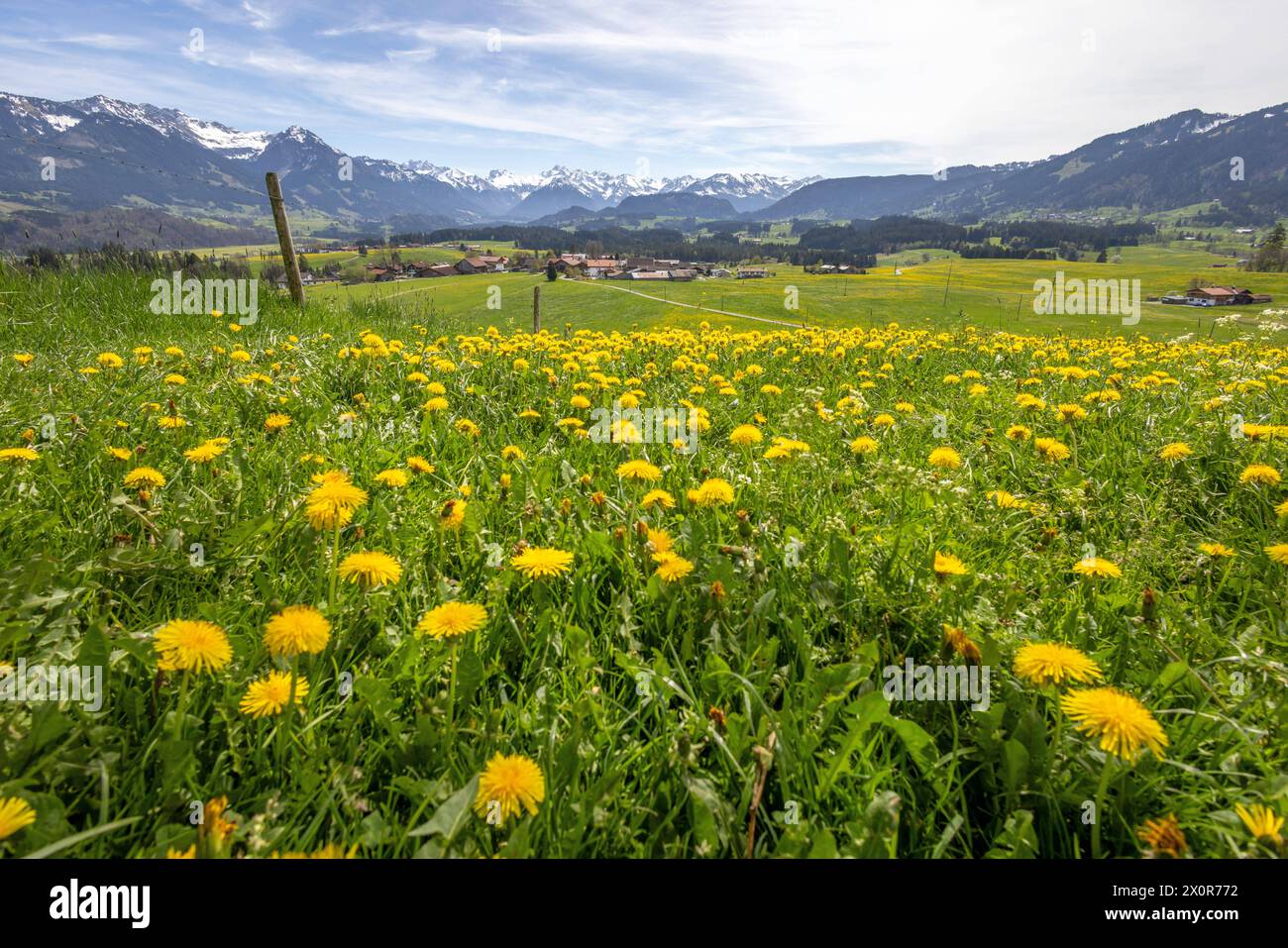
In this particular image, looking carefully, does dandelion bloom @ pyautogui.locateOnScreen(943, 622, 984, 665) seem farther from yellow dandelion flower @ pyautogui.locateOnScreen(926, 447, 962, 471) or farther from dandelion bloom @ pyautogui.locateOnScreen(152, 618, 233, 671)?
dandelion bloom @ pyautogui.locateOnScreen(152, 618, 233, 671)

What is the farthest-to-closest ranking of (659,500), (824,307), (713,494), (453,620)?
(824,307)
(659,500)
(713,494)
(453,620)

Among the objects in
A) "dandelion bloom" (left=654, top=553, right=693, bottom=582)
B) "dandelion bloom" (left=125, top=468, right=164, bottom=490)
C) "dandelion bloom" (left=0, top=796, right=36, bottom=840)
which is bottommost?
"dandelion bloom" (left=0, top=796, right=36, bottom=840)

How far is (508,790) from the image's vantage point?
1.53 m

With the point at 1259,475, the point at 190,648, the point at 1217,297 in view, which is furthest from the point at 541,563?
the point at 1217,297

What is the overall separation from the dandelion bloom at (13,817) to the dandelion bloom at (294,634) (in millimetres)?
581

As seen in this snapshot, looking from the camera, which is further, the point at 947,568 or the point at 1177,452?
the point at 1177,452

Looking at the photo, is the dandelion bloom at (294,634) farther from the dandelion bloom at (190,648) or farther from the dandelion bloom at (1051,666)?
the dandelion bloom at (1051,666)

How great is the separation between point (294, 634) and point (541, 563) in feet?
→ 2.93

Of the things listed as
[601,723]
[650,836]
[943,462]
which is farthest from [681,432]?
[650,836]

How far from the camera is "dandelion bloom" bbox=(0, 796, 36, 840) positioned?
1264mm

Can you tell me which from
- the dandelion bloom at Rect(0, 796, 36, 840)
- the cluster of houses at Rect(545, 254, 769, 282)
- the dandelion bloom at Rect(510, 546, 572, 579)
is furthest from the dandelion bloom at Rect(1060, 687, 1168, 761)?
the cluster of houses at Rect(545, 254, 769, 282)

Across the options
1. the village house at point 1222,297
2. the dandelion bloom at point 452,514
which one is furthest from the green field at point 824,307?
the dandelion bloom at point 452,514

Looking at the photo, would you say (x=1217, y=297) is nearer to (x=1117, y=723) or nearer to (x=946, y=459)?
(x=946, y=459)
